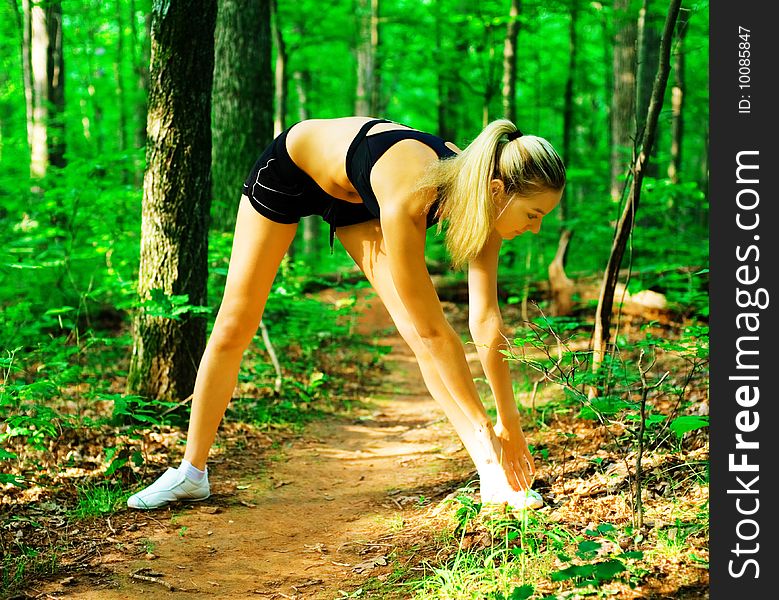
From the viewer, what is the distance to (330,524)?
3.28 m

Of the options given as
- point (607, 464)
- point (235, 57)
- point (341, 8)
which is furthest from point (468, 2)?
point (607, 464)

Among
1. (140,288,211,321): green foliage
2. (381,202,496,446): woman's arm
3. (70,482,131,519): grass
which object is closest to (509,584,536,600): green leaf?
(381,202,496,446): woman's arm

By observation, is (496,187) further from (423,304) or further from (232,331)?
(232,331)

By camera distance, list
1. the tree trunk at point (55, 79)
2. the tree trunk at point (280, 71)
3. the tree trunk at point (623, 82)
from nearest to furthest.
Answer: the tree trunk at point (623, 82) < the tree trunk at point (55, 79) < the tree trunk at point (280, 71)

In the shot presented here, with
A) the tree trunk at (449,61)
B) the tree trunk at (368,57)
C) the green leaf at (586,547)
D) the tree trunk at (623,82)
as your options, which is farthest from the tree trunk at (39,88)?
the green leaf at (586,547)

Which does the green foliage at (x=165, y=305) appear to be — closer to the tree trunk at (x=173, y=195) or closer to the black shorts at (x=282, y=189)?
the tree trunk at (x=173, y=195)

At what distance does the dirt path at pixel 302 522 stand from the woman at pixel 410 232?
0.31 metres

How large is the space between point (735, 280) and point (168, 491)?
2.62 m

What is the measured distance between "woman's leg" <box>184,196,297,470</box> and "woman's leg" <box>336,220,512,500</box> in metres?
0.33

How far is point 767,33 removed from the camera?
2332mm

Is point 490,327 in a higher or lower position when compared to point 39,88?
lower

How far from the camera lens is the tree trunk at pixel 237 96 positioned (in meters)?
6.88

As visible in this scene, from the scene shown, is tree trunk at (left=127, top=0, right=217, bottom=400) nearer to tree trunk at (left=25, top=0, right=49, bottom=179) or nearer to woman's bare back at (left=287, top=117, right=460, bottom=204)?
woman's bare back at (left=287, top=117, right=460, bottom=204)

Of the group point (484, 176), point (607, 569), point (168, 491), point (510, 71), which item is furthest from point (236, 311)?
point (510, 71)
